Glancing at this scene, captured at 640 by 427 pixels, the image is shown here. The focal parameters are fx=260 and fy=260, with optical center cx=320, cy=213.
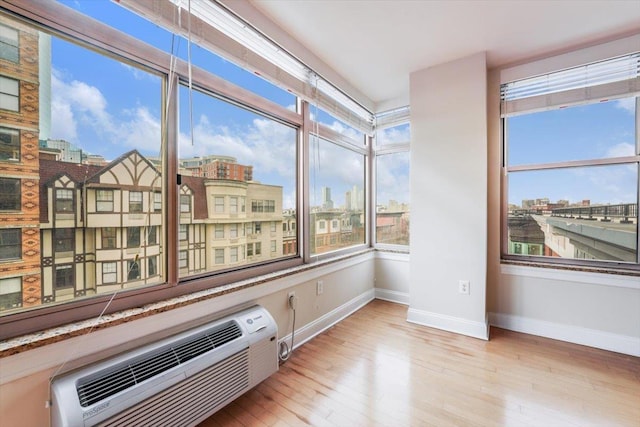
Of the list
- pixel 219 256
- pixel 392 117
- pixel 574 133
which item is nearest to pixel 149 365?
pixel 219 256

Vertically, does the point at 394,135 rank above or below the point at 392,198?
above

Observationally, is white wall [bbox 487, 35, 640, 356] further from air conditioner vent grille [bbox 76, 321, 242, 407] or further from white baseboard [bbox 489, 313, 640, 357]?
air conditioner vent grille [bbox 76, 321, 242, 407]

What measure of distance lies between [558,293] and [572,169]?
115 centimetres

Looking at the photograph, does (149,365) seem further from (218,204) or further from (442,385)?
(442,385)

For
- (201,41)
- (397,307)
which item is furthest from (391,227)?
(201,41)

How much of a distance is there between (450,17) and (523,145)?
148 cm

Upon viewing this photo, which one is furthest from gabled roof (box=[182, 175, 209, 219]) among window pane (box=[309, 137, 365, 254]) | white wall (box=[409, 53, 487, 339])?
white wall (box=[409, 53, 487, 339])

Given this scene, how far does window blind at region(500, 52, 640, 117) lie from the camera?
2150mm

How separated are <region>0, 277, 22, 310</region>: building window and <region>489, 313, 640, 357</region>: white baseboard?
138 inches

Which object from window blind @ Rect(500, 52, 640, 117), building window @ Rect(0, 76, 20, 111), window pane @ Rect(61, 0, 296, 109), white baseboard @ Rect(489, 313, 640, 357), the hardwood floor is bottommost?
the hardwood floor

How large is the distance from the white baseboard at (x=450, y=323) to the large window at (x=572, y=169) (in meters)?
0.83

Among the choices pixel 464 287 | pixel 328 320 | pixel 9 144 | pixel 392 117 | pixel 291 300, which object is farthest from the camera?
pixel 392 117

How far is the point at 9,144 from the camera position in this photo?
3.43ft

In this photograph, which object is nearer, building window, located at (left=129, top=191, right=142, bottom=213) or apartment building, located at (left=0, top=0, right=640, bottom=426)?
apartment building, located at (left=0, top=0, right=640, bottom=426)
